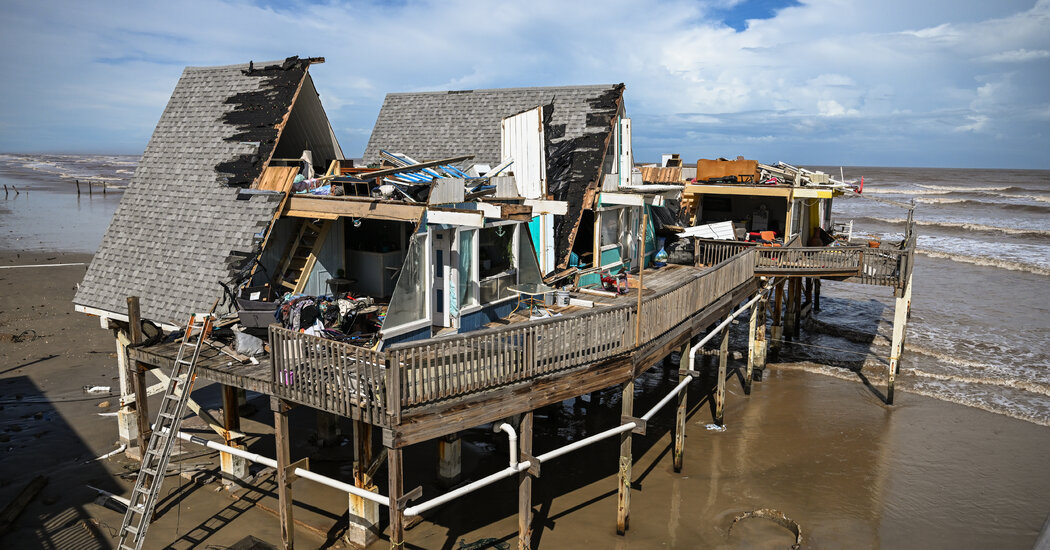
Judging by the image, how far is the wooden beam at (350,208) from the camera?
12258mm

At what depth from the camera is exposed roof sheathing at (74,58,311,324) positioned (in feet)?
43.8

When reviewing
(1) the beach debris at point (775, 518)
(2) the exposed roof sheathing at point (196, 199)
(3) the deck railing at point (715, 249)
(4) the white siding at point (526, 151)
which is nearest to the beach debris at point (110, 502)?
(2) the exposed roof sheathing at point (196, 199)

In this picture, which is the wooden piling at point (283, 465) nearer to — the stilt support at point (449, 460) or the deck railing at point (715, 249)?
the stilt support at point (449, 460)

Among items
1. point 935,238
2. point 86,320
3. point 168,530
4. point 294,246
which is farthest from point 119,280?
point 935,238

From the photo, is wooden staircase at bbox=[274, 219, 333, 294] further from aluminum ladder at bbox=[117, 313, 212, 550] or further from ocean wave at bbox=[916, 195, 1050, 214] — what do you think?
ocean wave at bbox=[916, 195, 1050, 214]

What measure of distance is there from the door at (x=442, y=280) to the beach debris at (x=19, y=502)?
342 inches

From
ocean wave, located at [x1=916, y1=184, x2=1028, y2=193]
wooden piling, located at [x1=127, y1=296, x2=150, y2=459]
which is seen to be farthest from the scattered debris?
ocean wave, located at [x1=916, y1=184, x2=1028, y2=193]

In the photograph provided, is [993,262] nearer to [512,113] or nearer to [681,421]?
[512,113]

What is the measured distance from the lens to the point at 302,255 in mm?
14078

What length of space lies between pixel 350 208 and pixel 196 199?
440 cm

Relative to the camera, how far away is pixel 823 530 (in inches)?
544

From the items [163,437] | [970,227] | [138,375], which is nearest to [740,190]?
[138,375]

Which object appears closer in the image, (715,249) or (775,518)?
(775,518)

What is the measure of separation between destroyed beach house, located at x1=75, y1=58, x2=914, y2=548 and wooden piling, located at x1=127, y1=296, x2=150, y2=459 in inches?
1.4
